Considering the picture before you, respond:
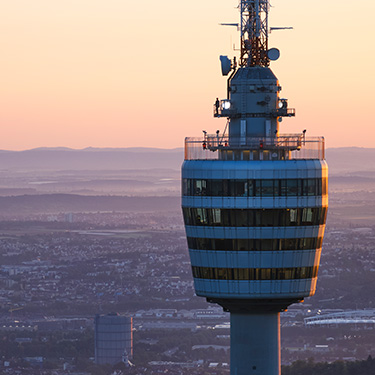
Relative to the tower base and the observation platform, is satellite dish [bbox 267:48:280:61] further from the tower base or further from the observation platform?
the tower base

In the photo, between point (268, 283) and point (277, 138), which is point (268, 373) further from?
point (277, 138)

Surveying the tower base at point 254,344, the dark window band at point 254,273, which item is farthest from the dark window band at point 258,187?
the tower base at point 254,344

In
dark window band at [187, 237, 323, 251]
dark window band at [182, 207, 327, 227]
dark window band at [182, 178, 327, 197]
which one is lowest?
dark window band at [187, 237, 323, 251]

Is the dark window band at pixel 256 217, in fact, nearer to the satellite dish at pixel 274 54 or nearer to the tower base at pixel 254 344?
the tower base at pixel 254 344

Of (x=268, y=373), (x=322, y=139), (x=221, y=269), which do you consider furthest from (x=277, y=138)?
(x=268, y=373)

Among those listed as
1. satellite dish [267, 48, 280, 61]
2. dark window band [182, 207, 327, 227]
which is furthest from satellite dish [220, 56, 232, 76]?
dark window band [182, 207, 327, 227]

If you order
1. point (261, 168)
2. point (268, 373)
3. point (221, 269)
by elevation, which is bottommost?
point (268, 373)
